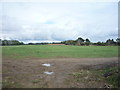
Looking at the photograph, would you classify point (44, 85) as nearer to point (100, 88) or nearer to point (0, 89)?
point (0, 89)

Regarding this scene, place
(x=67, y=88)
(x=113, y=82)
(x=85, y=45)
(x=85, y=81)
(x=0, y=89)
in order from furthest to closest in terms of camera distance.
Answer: (x=85, y=45) < (x=85, y=81) < (x=113, y=82) < (x=67, y=88) < (x=0, y=89)

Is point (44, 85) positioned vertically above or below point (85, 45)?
below

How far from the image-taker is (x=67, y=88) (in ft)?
6.67

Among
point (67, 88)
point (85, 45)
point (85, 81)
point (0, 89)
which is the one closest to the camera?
point (0, 89)

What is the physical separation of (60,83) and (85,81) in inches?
23.9

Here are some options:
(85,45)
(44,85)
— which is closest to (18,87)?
(44,85)

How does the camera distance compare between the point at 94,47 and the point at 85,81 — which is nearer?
the point at 85,81

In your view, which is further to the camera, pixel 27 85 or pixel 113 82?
pixel 113 82

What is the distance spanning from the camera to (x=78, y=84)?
2.20 meters

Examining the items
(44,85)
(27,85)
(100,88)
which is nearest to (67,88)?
(44,85)

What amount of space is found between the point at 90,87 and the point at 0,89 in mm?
1763

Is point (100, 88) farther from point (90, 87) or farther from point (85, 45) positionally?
point (85, 45)

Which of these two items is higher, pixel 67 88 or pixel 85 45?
pixel 85 45

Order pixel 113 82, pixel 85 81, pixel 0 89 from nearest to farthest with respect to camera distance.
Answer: pixel 0 89 < pixel 113 82 < pixel 85 81
